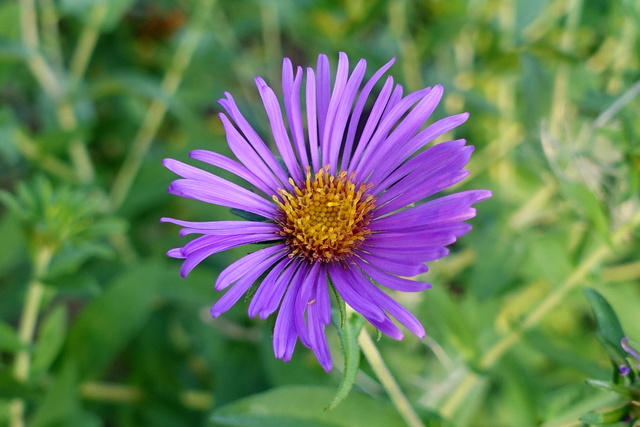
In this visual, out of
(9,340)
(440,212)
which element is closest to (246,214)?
(440,212)

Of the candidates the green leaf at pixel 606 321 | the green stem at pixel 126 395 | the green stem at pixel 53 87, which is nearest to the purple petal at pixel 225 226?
the green leaf at pixel 606 321

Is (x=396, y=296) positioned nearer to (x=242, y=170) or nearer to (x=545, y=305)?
(x=545, y=305)

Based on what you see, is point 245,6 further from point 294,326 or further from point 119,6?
point 294,326

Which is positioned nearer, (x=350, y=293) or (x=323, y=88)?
(x=350, y=293)

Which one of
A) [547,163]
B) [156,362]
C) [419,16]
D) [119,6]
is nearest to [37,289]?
[156,362]

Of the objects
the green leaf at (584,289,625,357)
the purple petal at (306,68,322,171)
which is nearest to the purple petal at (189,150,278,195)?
the purple petal at (306,68,322,171)

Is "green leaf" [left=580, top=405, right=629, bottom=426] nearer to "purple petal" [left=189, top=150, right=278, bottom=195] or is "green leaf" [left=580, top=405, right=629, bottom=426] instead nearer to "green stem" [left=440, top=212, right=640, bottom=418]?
"green stem" [left=440, top=212, right=640, bottom=418]
